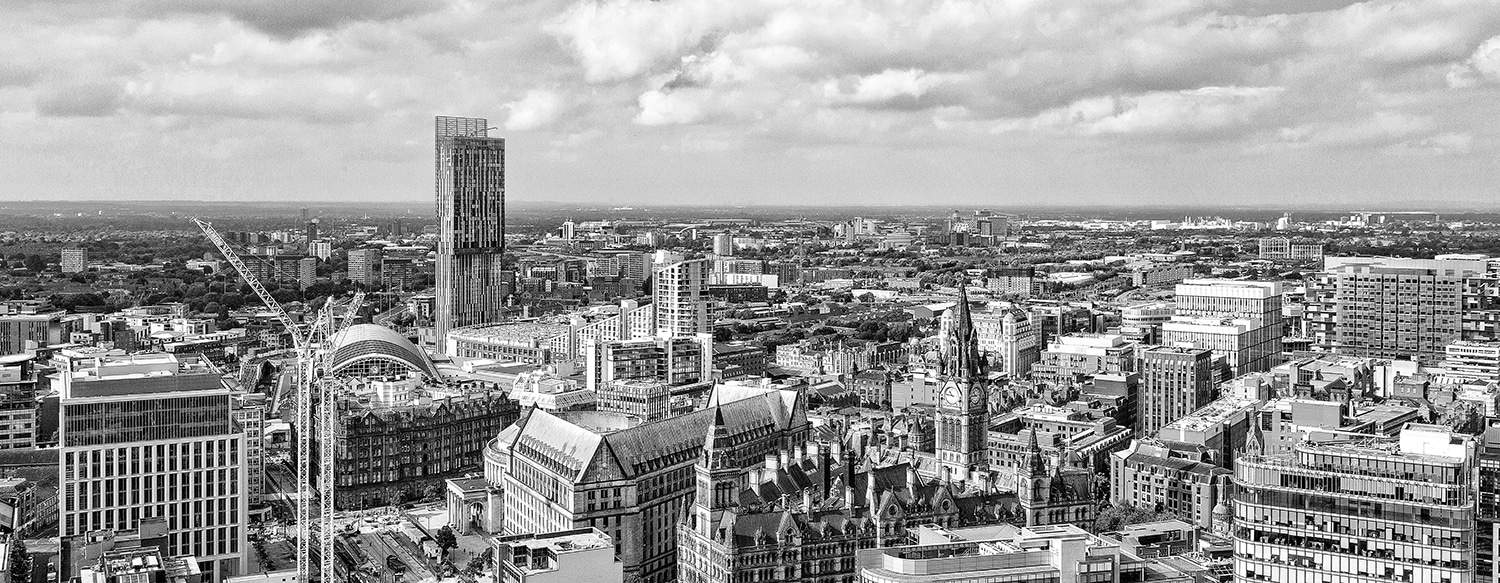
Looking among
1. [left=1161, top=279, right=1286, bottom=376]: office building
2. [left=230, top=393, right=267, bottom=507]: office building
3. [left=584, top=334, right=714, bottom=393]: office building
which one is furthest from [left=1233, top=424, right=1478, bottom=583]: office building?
[left=1161, top=279, right=1286, bottom=376]: office building

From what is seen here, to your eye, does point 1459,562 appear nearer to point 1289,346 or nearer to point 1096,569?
point 1096,569

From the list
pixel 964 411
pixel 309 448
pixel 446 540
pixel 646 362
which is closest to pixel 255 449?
pixel 309 448

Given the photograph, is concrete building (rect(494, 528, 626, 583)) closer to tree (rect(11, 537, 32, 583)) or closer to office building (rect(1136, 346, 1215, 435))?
tree (rect(11, 537, 32, 583))

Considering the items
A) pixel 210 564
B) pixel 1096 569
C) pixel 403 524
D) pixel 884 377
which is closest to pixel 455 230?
pixel 884 377

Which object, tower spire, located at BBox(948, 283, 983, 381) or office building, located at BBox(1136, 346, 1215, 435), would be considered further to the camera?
office building, located at BBox(1136, 346, 1215, 435)

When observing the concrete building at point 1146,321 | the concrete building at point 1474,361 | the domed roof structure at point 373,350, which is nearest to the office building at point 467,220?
the domed roof structure at point 373,350

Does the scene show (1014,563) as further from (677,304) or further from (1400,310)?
(1400,310)
